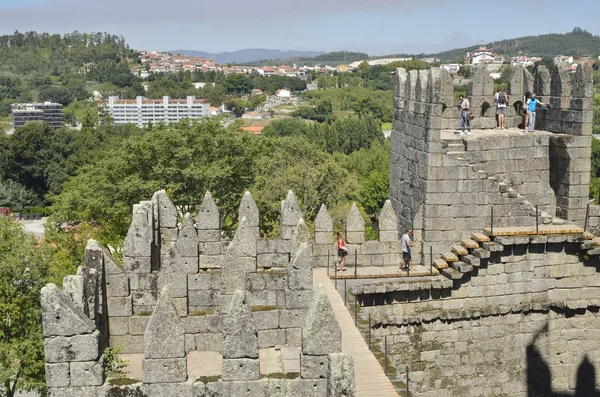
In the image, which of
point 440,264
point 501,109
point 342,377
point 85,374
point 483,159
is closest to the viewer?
point 342,377

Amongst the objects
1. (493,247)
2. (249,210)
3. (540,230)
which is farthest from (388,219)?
(540,230)

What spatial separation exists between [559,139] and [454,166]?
8.78 feet

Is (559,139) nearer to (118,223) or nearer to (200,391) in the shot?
(200,391)

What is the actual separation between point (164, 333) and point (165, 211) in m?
6.98

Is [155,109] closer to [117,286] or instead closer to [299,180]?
[299,180]

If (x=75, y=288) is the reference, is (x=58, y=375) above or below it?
below

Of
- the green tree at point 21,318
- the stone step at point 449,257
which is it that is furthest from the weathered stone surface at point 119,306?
the green tree at point 21,318

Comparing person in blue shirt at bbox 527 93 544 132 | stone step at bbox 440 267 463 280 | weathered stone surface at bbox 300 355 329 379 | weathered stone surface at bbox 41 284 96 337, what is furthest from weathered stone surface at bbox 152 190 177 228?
person in blue shirt at bbox 527 93 544 132

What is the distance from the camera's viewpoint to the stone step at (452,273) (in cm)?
1590

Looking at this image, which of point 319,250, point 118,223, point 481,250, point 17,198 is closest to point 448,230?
point 481,250

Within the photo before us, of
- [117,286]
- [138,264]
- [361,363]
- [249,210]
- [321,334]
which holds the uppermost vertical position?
[249,210]

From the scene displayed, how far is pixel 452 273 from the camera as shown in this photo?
52.6ft

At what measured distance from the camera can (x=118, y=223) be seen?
34438 millimetres

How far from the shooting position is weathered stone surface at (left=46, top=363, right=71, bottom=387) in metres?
9.52
